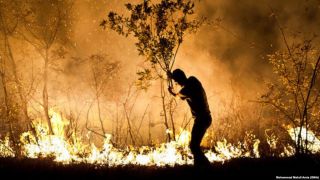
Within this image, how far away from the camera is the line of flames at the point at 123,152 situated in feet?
40.4

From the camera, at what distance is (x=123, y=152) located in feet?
45.9

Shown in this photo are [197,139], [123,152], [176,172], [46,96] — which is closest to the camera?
[176,172]

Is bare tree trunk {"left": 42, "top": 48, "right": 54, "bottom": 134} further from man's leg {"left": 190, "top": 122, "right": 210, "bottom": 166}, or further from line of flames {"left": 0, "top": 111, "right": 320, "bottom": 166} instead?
man's leg {"left": 190, "top": 122, "right": 210, "bottom": 166}

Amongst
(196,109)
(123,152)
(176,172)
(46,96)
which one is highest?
(46,96)

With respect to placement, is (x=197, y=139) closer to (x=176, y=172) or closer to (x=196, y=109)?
(x=196, y=109)

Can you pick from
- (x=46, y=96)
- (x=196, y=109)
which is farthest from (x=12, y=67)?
(x=196, y=109)

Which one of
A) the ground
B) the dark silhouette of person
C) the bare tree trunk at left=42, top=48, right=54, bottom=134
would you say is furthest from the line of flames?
the dark silhouette of person

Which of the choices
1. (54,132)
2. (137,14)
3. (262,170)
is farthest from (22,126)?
(262,170)

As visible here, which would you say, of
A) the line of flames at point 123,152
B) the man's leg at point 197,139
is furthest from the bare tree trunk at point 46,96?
the man's leg at point 197,139

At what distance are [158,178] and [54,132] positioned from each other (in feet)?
38.5

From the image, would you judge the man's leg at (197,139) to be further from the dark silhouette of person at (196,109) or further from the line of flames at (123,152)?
the line of flames at (123,152)

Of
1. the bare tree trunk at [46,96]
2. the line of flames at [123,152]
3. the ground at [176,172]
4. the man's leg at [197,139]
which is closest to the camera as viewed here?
the ground at [176,172]

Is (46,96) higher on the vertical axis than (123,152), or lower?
higher

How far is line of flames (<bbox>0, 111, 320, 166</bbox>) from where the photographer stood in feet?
40.4
